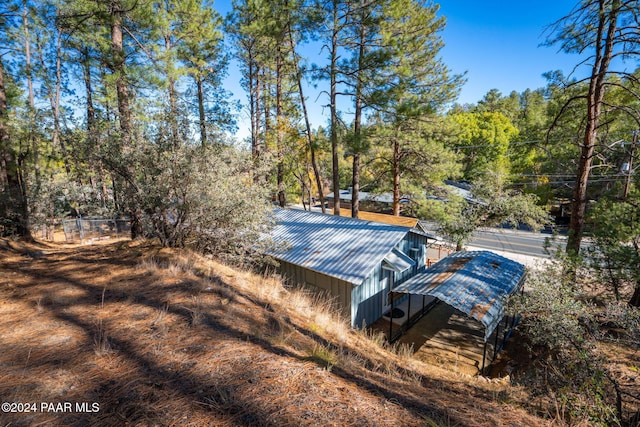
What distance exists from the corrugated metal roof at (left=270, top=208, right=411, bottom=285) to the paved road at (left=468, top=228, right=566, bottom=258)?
34.3 ft

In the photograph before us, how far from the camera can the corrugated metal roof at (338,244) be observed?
335 inches

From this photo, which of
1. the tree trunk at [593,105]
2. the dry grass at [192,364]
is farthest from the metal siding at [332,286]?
the tree trunk at [593,105]

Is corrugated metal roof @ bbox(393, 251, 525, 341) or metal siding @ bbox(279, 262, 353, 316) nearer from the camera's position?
corrugated metal roof @ bbox(393, 251, 525, 341)

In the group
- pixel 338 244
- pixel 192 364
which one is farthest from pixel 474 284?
pixel 192 364

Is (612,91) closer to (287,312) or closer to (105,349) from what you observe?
(287,312)

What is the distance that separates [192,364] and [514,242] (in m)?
23.2

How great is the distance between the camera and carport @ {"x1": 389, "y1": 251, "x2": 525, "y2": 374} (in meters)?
6.95

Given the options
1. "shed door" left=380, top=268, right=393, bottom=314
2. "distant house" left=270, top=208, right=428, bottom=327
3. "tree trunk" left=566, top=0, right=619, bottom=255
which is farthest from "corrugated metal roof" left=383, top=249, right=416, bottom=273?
"tree trunk" left=566, top=0, right=619, bottom=255

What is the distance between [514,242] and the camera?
20125 mm

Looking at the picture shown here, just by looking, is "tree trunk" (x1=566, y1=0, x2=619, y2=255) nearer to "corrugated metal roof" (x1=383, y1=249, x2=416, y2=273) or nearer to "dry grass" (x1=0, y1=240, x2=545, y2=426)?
"corrugated metal roof" (x1=383, y1=249, x2=416, y2=273)

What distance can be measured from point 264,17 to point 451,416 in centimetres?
1447

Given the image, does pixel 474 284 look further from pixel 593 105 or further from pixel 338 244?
pixel 593 105

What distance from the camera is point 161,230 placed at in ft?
21.4

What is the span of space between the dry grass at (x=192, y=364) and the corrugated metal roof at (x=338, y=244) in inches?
129
